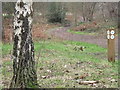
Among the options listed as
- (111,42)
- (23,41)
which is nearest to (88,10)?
(111,42)

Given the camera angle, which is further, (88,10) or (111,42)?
(88,10)

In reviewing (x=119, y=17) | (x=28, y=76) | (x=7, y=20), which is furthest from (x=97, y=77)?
(x=119, y=17)

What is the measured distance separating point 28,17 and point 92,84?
A: 7.35ft

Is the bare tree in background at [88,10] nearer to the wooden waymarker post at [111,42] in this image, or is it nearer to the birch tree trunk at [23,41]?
the wooden waymarker post at [111,42]

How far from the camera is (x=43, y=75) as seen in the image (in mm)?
8492

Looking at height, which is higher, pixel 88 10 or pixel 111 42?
pixel 88 10

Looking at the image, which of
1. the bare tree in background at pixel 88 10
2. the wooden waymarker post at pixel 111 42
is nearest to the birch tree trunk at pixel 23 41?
the wooden waymarker post at pixel 111 42

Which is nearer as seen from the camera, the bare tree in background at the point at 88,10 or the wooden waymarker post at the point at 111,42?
the wooden waymarker post at the point at 111,42

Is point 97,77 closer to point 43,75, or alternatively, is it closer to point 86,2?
point 43,75

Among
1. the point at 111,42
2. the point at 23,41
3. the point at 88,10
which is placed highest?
the point at 23,41

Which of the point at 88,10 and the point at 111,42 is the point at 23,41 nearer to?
the point at 111,42

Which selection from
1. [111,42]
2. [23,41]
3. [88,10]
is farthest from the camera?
[88,10]

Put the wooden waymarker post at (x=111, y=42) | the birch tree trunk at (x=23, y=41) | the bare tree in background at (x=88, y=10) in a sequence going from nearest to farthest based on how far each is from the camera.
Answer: the birch tree trunk at (x=23, y=41) < the wooden waymarker post at (x=111, y=42) < the bare tree in background at (x=88, y=10)

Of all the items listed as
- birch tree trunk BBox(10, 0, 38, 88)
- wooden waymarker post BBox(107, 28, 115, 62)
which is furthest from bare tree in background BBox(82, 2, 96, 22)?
birch tree trunk BBox(10, 0, 38, 88)
